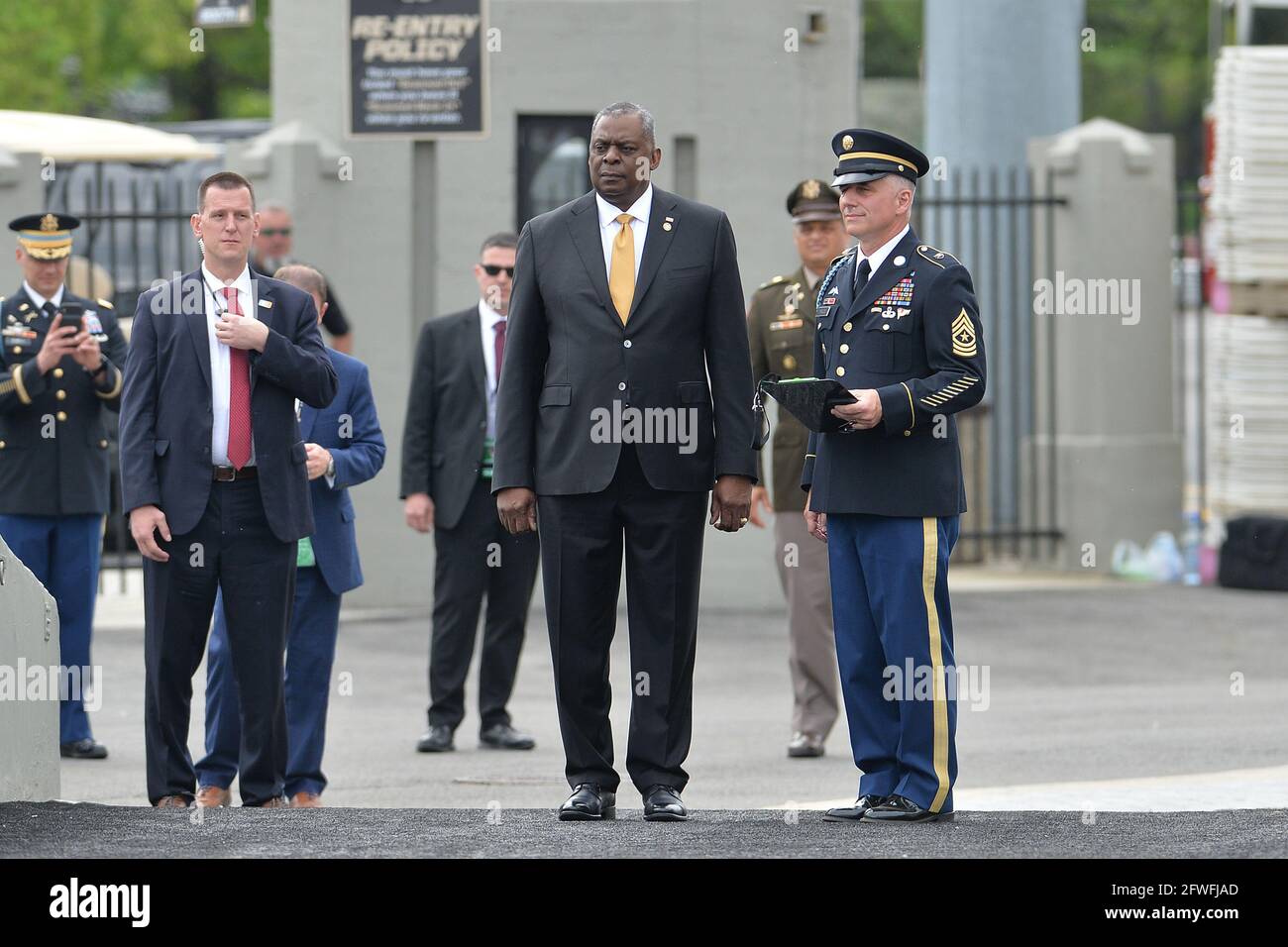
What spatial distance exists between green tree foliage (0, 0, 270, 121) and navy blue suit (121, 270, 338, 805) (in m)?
23.9

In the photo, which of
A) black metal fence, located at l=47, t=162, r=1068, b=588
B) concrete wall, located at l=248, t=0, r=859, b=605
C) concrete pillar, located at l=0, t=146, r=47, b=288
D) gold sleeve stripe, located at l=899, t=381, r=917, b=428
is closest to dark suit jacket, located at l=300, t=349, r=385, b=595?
gold sleeve stripe, located at l=899, t=381, r=917, b=428

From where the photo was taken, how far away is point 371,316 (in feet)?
47.8

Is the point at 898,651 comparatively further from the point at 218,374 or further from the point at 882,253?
the point at 218,374

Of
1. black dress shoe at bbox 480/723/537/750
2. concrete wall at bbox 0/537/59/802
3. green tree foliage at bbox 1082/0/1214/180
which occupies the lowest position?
black dress shoe at bbox 480/723/537/750

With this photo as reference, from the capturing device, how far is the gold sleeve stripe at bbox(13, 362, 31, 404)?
933 cm

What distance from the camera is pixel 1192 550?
1755 cm

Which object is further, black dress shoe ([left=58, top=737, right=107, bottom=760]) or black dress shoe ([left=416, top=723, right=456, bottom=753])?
black dress shoe ([left=416, top=723, right=456, bottom=753])

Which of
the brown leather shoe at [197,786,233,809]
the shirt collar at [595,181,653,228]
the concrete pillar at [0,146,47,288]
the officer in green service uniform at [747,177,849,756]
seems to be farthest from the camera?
the concrete pillar at [0,146,47,288]

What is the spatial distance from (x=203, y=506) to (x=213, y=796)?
3.96ft

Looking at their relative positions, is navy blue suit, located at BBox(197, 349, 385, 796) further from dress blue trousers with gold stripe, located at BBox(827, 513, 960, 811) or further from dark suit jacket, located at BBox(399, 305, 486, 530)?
dress blue trousers with gold stripe, located at BBox(827, 513, 960, 811)

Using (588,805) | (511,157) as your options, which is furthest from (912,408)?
(511,157)

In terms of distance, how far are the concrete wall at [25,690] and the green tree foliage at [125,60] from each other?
23913 mm

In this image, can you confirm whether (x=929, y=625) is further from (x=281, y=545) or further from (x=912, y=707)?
(x=281, y=545)
